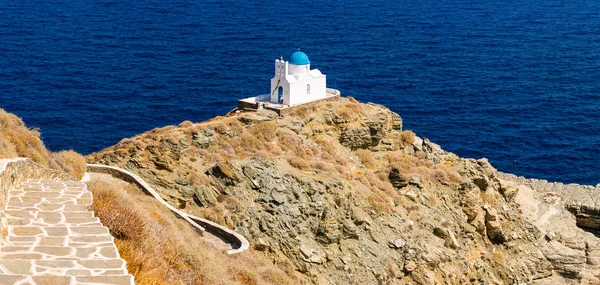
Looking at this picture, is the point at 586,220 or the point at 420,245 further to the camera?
the point at 586,220

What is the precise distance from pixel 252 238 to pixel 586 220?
41.0m

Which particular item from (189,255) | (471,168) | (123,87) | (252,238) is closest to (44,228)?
(189,255)

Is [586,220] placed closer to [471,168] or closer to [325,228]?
[471,168]

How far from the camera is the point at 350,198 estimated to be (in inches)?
1763

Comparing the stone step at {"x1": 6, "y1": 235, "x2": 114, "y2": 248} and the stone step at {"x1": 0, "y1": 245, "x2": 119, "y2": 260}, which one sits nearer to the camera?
the stone step at {"x1": 0, "y1": 245, "x2": 119, "y2": 260}

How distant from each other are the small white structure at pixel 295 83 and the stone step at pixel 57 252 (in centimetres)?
3899

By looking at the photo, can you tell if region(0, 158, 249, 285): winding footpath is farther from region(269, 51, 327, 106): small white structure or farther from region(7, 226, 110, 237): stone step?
region(269, 51, 327, 106): small white structure

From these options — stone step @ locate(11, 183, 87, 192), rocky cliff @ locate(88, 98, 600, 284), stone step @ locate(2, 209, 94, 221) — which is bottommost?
rocky cliff @ locate(88, 98, 600, 284)

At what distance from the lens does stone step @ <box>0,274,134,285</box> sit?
13.5m

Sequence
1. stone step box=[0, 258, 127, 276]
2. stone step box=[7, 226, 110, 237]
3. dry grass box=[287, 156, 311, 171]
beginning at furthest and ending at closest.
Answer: dry grass box=[287, 156, 311, 171] < stone step box=[7, 226, 110, 237] < stone step box=[0, 258, 127, 276]

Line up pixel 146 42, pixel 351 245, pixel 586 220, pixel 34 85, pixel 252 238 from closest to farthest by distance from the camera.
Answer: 1. pixel 252 238
2. pixel 351 245
3. pixel 586 220
4. pixel 34 85
5. pixel 146 42

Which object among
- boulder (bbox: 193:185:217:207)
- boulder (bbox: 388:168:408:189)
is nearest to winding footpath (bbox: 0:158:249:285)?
boulder (bbox: 193:185:217:207)

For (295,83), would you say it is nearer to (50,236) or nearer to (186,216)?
(186,216)

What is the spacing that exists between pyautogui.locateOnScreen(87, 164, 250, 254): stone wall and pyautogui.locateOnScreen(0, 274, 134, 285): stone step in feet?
69.9
